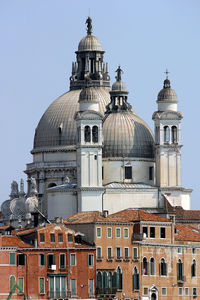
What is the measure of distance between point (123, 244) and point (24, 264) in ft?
34.2

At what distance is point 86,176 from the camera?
16062cm

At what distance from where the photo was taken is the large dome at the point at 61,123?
178 m

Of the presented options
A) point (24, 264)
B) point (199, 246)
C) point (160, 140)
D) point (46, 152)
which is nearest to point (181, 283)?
point (199, 246)

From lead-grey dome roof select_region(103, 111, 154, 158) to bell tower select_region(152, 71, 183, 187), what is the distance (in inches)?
80.0

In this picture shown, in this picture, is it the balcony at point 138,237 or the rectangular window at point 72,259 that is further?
the balcony at point 138,237

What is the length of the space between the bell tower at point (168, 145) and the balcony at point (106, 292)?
29.9m

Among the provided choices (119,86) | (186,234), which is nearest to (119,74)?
(119,86)

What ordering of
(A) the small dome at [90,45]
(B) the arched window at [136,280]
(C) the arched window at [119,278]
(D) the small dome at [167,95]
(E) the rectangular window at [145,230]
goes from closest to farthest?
(C) the arched window at [119,278] < (B) the arched window at [136,280] < (E) the rectangular window at [145,230] < (D) the small dome at [167,95] < (A) the small dome at [90,45]

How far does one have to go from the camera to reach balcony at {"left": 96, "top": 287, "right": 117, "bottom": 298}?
5256 inches

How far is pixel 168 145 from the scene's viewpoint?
163m

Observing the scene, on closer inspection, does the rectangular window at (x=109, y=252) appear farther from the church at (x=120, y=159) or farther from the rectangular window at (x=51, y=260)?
the church at (x=120, y=159)

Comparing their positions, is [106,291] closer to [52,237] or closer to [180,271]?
[52,237]

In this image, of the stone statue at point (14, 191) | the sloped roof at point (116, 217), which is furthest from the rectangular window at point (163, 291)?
the stone statue at point (14, 191)

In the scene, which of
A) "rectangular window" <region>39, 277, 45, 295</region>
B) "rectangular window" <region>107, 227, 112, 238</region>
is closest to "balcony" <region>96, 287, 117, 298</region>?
"rectangular window" <region>39, 277, 45, 295</region>
